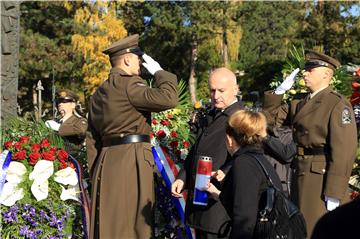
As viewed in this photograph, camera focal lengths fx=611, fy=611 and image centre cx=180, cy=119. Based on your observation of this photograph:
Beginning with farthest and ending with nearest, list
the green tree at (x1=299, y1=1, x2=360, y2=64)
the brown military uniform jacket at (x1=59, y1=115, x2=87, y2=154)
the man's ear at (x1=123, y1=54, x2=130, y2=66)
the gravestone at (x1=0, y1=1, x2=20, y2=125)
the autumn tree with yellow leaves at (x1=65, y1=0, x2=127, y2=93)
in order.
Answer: the green tree at (x1=299, y1=1, x2=360, y2=64) < the autumn tree with yellow leaves at (x1=65, y1=0, x2=127, y2=93) < the gravestone at (x1=0, y1=1, x2=20, y2=125) < the brown military uniform jacket at (x1=59, y1=115, x2=87, y2=154) < the man's ear at (x1=123, y1=54, x2=130, y2=66)

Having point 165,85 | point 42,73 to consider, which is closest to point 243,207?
point 165,85

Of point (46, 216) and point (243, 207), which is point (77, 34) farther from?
point (243, 207)

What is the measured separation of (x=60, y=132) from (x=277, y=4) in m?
50.8

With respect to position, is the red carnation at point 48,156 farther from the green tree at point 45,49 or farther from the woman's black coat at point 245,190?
the green tree at point 45,49

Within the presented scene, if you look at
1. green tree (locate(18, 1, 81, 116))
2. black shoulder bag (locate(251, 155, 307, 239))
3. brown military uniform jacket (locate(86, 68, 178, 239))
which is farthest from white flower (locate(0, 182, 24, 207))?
green tree (locate(18, 1, 81, 116))

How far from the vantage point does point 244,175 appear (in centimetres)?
306

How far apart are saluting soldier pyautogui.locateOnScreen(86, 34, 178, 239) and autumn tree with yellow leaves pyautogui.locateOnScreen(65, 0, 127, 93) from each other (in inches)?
1096

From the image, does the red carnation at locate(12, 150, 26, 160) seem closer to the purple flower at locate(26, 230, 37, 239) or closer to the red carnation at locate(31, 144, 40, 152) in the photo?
the red carnation at locate(31, 144, 40, 152)

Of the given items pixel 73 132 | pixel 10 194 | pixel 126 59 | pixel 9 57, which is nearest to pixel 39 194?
pixel 10 194

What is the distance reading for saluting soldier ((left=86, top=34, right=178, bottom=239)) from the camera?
4758mm

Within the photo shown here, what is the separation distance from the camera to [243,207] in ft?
9.96

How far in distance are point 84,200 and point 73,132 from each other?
992 mm

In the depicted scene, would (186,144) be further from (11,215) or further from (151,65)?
(11,215)

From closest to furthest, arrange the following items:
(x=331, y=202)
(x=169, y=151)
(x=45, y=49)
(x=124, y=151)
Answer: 1. (x=331, y=202)
2. (x=124, y=151)
3. (x=169, y=151)
4. (x=45, y=49)
